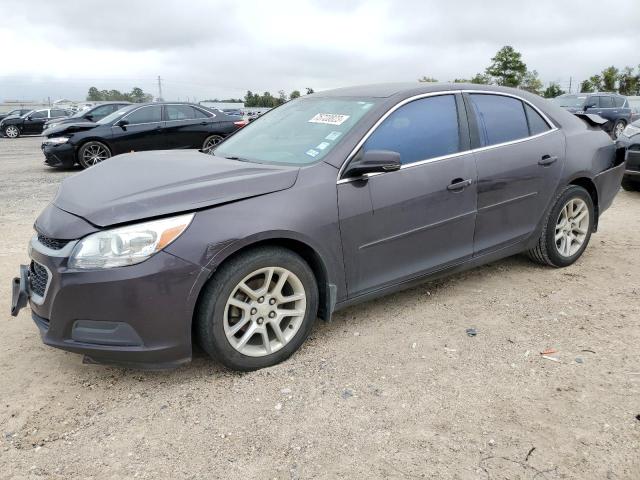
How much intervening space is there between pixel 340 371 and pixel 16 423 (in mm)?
1641

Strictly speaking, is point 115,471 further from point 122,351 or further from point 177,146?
point 177,146

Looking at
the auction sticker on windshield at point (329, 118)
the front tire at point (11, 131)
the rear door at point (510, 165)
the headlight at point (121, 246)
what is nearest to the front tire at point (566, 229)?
the rear door at point (510, 165)

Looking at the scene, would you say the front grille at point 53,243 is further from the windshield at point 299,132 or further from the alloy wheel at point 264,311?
the windshield at point 299,132

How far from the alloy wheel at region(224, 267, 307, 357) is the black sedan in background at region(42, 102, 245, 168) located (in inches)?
351

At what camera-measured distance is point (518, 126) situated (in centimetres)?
411

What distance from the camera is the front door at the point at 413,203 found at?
319cm

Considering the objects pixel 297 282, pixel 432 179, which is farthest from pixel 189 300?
pixel 432 179

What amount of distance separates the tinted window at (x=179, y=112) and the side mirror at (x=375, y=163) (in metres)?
9.29

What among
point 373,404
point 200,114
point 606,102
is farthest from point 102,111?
point 606,102

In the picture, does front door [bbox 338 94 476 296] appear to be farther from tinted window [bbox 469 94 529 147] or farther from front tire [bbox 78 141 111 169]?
front tire [bbox 78 141 111 169]

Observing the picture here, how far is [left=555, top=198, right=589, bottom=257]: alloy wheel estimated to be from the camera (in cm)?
446

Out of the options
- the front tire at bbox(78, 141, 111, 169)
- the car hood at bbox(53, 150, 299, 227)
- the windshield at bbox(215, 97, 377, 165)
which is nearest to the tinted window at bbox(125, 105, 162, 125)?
the front tire at bbox(78, 141, 111, 169)

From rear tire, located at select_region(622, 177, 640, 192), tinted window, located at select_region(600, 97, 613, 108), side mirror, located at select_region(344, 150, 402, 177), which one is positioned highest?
tinted window, located at select_region(600, 97, 613, 108)

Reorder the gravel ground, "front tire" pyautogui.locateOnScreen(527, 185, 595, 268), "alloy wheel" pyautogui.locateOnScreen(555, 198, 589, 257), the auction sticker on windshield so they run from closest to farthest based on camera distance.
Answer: the gravel ground, the auction sticker on windshield, "front tire" pyautogui.locateOnScreen(527, 185, 595, 268), "alloy wheel" pyautogui.locateOnScreen(555, 198, 589, 257)
